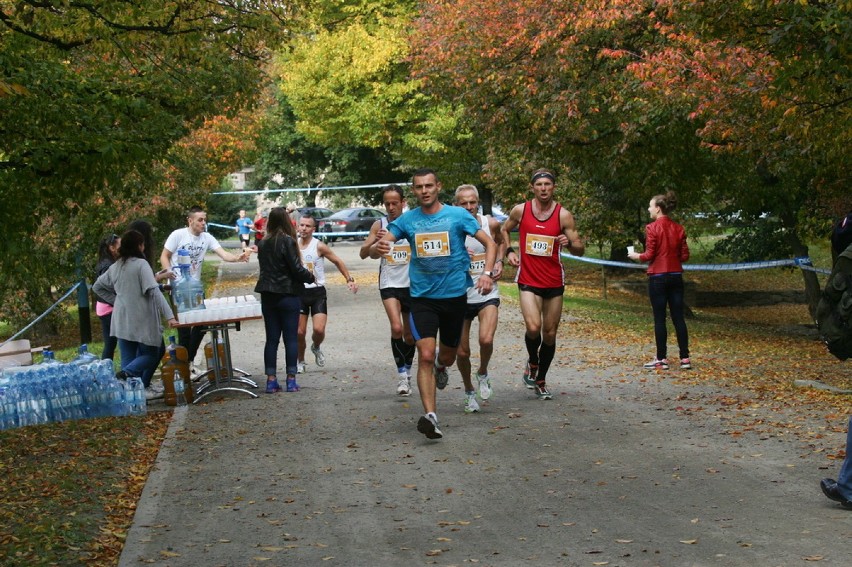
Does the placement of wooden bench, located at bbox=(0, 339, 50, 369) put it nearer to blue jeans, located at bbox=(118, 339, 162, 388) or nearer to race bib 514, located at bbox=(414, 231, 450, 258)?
blue jeans, located at bbox=(118, 339, 162, 388)

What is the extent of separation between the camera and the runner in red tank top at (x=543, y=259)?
11406 mm

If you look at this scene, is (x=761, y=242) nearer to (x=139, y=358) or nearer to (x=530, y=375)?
(x=530, y=375)

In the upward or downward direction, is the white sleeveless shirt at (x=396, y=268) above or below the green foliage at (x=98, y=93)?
below

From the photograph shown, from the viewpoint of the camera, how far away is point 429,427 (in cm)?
922

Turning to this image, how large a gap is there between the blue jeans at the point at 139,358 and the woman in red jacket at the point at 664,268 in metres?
5.22

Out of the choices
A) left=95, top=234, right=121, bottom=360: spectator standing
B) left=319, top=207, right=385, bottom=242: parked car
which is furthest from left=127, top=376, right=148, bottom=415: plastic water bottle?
left=319, top=207, right=385, bottom=242: parked car

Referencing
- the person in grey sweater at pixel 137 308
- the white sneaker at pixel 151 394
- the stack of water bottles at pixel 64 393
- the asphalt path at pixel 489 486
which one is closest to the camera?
the asphalt path at pixel 489 486

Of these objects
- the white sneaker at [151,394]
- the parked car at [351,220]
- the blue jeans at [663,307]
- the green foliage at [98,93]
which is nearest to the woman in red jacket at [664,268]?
the blue jeans at [663,307]

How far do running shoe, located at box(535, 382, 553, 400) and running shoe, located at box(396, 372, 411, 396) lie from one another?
1295mm

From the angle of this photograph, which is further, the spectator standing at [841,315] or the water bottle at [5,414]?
the water bottle at [5,414]

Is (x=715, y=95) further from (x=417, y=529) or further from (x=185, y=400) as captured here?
(x=417, y=529)

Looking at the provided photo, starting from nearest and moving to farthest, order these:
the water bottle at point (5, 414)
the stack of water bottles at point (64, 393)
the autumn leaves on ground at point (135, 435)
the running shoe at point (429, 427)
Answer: the autumn leaves on ground at point (135, 435) < the running shoe at point (429, 427) < the water bottle at point (5, 414) < the stack of water bottles at point (64, 393)

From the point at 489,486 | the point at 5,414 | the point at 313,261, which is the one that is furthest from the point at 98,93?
the point at 489,486

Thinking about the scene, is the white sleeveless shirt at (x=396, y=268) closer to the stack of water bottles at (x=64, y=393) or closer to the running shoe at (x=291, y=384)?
the running shoe at (x=291, y=384)
